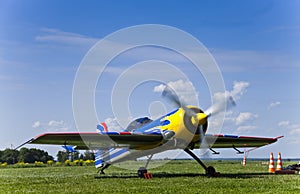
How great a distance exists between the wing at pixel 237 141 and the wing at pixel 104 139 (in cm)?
310

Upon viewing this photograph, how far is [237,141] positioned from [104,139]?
8421 mm

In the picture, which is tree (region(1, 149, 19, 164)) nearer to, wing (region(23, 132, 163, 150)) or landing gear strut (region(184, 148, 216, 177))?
wing (region(23, 132, 163, 150))

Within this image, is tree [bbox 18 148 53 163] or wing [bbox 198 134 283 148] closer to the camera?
wing [bbox 198 134 283 148]

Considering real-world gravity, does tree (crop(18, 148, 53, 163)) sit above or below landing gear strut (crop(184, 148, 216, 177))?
above

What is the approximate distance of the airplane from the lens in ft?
59.3

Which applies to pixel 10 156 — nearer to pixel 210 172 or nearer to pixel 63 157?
pixel 63 157

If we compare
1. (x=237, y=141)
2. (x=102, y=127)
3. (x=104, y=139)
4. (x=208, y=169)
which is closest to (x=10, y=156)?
(x=102, y=127)

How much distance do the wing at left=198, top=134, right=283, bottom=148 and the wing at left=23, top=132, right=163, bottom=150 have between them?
3.10 meters

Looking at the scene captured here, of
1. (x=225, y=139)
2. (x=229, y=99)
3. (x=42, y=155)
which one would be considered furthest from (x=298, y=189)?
(x=42, y=155)

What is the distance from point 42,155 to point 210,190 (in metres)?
61.4

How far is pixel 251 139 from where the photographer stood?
23.3 meters

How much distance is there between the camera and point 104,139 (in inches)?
763

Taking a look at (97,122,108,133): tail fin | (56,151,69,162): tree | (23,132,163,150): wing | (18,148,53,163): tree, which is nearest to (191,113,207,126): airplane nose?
(23,132,163,150): wing

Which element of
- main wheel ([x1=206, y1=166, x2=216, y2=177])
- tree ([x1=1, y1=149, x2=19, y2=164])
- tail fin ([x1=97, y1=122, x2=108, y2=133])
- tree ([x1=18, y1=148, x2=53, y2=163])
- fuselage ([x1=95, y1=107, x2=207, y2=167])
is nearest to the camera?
fuselage ([x1=95, y1=107, x2=207, y2=167])
